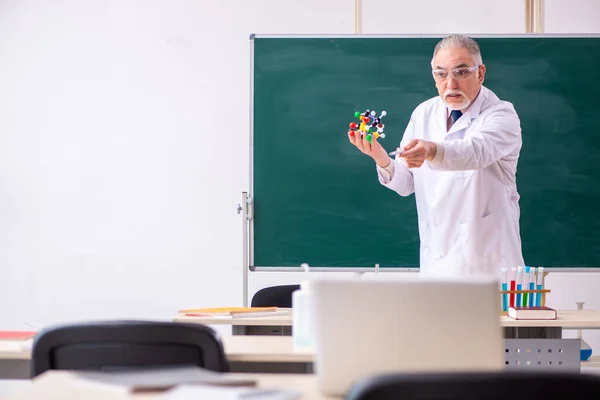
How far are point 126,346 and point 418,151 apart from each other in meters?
1.51

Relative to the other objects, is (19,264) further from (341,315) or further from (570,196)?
(341,315)

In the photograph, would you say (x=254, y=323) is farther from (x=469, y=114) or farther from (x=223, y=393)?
(x=223, y=393)

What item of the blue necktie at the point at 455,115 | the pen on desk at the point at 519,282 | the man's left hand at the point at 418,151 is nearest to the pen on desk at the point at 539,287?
the pen on desk at the point at 519,282

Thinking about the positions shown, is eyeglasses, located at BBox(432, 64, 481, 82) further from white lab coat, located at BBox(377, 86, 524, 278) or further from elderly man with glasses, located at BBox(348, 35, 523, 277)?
white lab coat, located at BBox(377, 86, 524, 278)

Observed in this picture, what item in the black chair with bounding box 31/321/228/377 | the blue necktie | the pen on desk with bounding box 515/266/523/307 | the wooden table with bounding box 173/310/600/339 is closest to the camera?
the black chair with bounding box 31/321/228/377

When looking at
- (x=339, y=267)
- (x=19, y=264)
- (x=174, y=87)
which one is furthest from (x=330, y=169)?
(x=19, y=264)

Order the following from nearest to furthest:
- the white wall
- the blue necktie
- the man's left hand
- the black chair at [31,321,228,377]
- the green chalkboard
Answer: the black chair at [31,321,228,377] < the man's left hand < the blue necktie < the green chalkboard < the white wall

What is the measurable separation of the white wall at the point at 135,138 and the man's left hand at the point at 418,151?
229cm

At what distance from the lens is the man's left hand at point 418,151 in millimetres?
2911

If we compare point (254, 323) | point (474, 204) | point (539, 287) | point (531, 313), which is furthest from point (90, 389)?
point (474, 204)

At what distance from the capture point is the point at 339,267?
430cm

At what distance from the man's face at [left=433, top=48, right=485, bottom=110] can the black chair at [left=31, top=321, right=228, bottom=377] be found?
6.59ft

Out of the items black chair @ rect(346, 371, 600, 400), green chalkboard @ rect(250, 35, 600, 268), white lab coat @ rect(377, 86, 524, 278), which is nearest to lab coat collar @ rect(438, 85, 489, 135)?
white lab coat @ rect(377, 86, 524, 278)

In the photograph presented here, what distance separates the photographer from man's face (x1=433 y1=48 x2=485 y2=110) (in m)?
3.43
